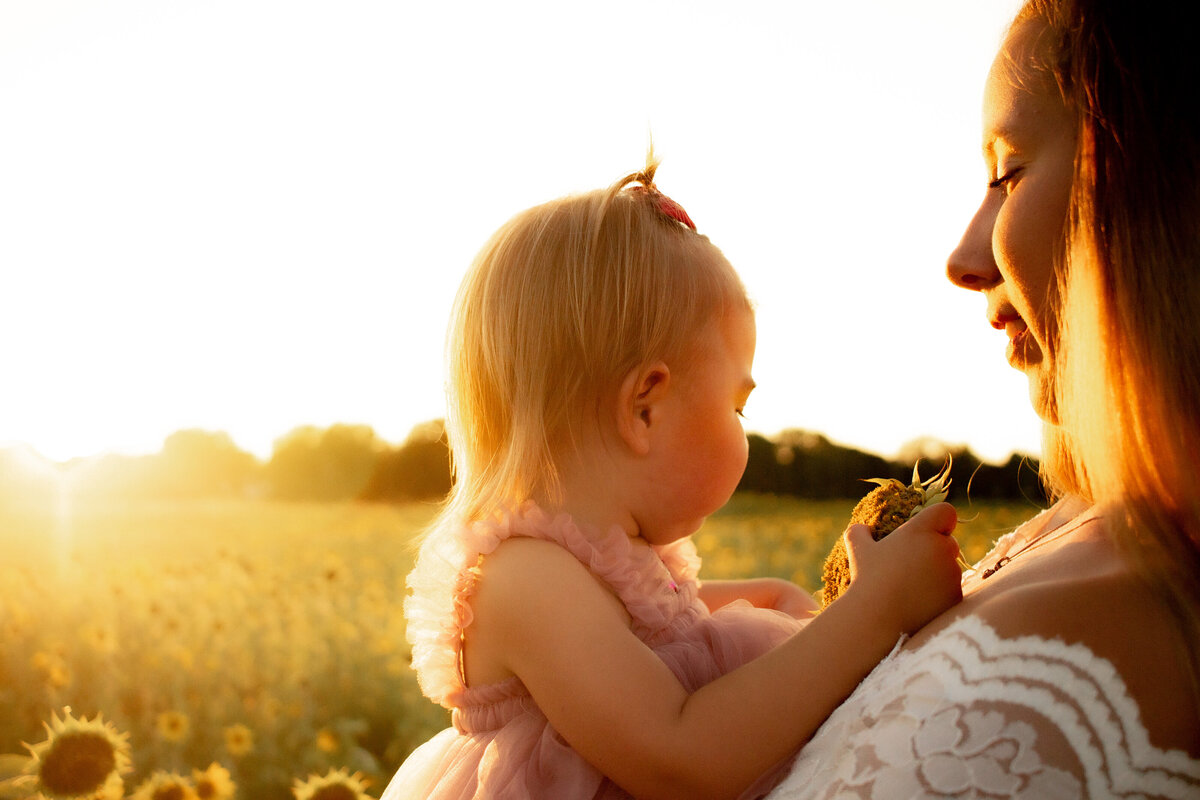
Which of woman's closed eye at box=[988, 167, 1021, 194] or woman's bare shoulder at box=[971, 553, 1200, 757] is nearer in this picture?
woman's bare shoulder at box=[971, 553, 1200, 757]

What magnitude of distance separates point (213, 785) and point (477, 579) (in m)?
1.88

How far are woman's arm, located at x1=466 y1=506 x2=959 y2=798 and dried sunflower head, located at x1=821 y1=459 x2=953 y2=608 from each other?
0.17 metres

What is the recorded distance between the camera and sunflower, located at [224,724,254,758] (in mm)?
3887

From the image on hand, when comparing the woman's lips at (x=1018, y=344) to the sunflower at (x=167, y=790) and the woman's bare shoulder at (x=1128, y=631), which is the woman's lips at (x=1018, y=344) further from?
the sunflower at (x=167, y=790)

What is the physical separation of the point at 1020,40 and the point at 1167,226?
1.68 ft

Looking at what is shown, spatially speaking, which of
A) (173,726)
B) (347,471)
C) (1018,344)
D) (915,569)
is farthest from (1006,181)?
(347,471)

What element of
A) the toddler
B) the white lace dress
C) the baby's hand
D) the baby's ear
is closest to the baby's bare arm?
the toddler

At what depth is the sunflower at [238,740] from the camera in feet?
12.8

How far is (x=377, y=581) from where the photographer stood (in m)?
5.77

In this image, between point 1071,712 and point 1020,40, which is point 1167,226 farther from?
point 1071,712

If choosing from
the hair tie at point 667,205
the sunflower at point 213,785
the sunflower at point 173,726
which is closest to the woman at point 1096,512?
the hair tie at point 667,205

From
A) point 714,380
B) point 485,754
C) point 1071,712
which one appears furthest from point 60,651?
point 1071,712

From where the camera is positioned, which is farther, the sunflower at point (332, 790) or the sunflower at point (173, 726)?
the sunflower at point (173, 726)

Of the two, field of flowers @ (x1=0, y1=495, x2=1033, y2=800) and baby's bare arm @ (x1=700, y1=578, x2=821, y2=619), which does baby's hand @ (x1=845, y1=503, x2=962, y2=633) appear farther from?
field of flowers @ (x1=0, y1=495, x2=1033, y2=800)
